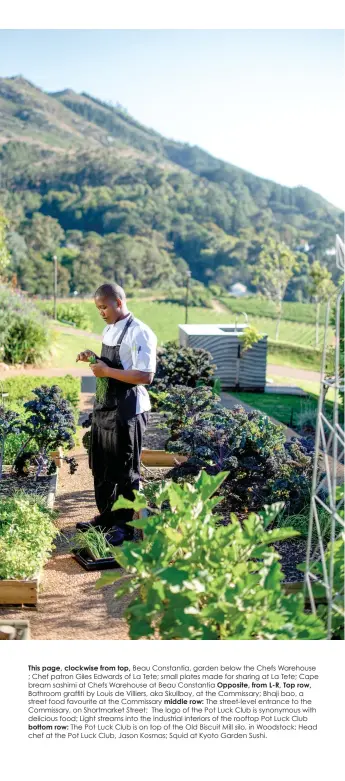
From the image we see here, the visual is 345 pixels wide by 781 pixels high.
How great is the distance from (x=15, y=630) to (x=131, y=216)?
61219 mm

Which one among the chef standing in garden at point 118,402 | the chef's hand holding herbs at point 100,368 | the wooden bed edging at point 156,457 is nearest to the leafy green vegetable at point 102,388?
the chef standing in garden at point 118,402

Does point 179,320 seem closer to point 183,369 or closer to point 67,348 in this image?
point 67,348

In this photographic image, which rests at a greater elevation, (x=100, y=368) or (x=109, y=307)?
(x=109, y=307)

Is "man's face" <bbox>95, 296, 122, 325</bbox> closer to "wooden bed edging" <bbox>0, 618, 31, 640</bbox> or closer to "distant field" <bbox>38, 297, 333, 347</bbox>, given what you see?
"wooden bed edging" <bbox>0, 618, 31, 640</bbox>

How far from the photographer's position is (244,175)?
82.6m

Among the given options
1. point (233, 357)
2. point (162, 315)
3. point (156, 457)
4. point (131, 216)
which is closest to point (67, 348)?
point (233, 357)

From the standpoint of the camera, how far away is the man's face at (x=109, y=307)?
4297mm

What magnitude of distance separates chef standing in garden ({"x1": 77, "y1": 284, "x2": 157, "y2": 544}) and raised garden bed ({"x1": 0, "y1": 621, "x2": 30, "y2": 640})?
1.04 m

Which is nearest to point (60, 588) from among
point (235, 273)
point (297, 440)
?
point (297, 440)

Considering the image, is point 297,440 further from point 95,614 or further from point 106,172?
point 106,172

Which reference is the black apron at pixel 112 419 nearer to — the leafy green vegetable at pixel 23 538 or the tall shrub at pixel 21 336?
the leafy green vegetable at pixel 23 538

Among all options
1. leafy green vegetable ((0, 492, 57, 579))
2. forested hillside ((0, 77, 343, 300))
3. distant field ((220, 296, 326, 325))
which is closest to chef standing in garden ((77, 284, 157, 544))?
leafy green vegetable ((0, 492, 57, 579))

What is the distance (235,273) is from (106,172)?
18349mm

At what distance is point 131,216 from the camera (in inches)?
2475
